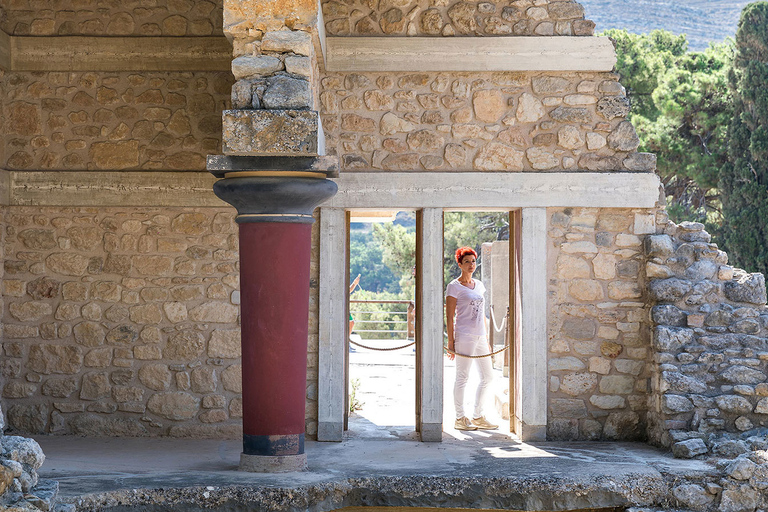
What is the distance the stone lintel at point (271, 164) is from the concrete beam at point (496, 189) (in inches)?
60.4

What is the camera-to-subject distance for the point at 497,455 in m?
5.89

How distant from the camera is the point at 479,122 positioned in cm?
659

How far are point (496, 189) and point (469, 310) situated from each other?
1.21 meters

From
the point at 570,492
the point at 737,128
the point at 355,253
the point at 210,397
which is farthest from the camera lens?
the point at 355,253

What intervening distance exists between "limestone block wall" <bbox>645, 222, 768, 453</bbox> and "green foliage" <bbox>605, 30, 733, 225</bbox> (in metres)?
7.86

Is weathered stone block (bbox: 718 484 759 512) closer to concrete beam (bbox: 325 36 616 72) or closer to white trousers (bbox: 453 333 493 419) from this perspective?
white trousers (bbox: 453 333 493 419)

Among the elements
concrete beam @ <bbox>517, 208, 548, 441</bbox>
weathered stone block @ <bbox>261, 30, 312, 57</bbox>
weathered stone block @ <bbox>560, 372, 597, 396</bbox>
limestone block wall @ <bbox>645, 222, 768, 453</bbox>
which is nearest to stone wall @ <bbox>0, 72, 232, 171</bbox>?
weathered stone block @ <bbox>261, 30, 312, 57</bbox>

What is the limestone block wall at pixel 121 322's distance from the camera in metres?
6.51

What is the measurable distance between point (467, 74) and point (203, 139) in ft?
7.40

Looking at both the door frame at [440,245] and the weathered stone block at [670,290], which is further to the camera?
the door frame at [440,245]

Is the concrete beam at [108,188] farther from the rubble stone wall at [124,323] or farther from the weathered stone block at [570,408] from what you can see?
the weathered stone block at [570,408]

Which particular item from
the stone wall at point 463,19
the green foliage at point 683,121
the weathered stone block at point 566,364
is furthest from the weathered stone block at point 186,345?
the green foliage at point 683,121

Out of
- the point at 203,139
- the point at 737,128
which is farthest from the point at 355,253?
the point at 203,139

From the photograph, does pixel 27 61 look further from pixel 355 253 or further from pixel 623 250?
pixel 355 253
